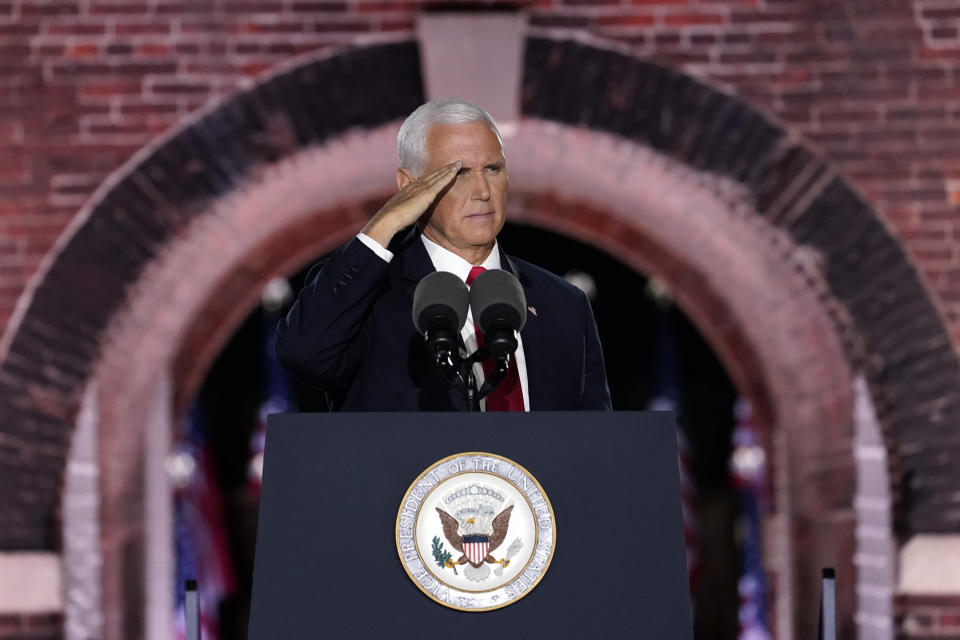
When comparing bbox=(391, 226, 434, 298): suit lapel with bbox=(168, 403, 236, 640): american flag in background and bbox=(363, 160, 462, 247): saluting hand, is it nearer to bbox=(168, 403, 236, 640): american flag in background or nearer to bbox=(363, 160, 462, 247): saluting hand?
bbox=(363, 160, 462, 247): saluting hand

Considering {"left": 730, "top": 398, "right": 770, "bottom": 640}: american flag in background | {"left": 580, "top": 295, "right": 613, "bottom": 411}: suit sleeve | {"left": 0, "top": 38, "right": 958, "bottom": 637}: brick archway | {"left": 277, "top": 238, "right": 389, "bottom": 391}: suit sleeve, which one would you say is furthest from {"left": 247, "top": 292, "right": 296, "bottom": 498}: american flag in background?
{"left": 277, "top": 238, "right": 389, "bottom": 391}: suit sleeve

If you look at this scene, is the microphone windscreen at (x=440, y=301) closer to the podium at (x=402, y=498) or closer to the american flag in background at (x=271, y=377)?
the podium at (x=402, y=498)

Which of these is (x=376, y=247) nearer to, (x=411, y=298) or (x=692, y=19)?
(x=411, y=298)

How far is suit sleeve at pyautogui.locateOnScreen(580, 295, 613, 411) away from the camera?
2.45 meters

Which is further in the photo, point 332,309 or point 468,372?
point 332,309

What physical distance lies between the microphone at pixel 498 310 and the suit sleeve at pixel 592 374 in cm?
48

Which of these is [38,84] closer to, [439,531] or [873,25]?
→ [873,25]

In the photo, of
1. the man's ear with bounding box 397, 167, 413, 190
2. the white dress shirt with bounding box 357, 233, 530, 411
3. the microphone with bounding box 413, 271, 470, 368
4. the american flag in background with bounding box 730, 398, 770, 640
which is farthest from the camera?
the american flag in background with bounding box 730, 398, 770, 640

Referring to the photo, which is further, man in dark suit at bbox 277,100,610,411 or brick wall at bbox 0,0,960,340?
brick wall at bbox 0,0,960,340

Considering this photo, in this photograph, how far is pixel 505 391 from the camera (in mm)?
2232

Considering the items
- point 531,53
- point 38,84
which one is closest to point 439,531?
point 531,53

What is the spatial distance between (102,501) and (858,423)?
2.95m

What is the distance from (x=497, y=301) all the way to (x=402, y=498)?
32cm

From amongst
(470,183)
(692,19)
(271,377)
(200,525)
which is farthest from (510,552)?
(271,377)
